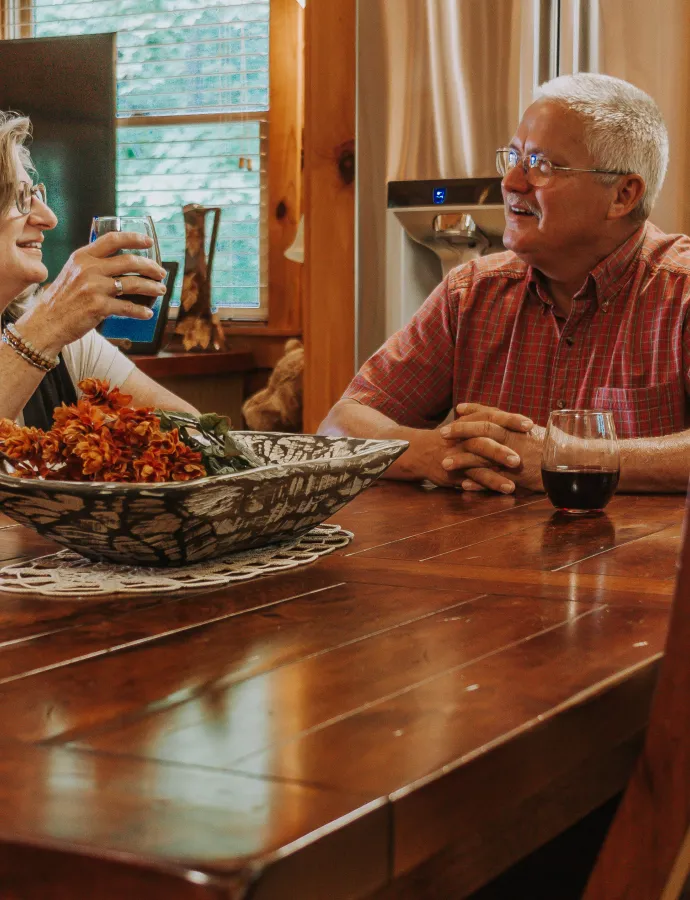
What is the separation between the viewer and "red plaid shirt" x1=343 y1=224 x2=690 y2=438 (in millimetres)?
2131

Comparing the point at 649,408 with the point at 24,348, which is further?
the point at 649,408

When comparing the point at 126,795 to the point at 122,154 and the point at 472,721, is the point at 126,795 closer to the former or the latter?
the point at 472,721

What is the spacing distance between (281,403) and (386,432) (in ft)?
5.00

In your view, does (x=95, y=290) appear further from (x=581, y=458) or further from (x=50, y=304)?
(x=581, y=458)

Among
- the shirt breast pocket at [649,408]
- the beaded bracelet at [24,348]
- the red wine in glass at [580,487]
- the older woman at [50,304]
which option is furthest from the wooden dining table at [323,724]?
the shirt breast pocket at [649,408]

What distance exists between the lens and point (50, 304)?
182 centimetres

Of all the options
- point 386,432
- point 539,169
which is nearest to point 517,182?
point 539,169

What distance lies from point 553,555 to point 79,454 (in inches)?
18.6

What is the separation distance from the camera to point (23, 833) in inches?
20.8

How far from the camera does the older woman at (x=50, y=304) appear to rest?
165 centimetres

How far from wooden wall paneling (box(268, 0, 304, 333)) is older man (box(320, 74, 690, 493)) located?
5.22 feet

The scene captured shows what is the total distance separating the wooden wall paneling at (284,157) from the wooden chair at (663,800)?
3.23m

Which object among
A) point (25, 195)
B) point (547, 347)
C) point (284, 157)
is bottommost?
point (547, 347)

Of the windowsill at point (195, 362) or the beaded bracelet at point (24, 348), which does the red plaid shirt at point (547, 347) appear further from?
the windowsill at point (195, 362)
